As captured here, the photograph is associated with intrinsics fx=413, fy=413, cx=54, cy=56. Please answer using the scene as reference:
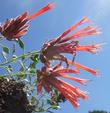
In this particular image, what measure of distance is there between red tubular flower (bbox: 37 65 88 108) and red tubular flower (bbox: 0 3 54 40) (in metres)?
0.31

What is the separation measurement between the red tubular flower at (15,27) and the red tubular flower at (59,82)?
1.01ft

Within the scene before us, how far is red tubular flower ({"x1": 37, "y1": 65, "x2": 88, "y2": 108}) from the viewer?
104 inches

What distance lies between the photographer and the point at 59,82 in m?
2.74

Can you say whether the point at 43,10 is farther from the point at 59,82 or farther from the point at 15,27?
the point at 59,82

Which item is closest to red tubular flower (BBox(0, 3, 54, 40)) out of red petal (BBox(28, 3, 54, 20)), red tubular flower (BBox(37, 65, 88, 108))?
red petal (BBox(28, 3, 54, 20))

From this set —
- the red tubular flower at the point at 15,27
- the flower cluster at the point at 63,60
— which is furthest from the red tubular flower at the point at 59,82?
the red tubular flower at the point at 15,27

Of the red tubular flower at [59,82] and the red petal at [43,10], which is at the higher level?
the red petal at [43,10]

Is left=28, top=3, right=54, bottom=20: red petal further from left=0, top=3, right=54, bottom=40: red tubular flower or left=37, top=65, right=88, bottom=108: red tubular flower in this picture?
left=37, top=65, right=88, bottom=108: red tubular flower

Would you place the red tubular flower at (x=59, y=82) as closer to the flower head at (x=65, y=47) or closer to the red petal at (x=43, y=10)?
the flower head at (x=65, y=47)

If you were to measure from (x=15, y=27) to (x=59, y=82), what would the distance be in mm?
481

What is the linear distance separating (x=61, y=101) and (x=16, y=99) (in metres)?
0.87

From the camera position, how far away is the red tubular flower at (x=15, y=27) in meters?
2.77

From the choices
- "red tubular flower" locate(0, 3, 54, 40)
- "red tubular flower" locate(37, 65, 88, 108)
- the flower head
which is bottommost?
"red tubular flower" locate(37, 65, 88, 108)

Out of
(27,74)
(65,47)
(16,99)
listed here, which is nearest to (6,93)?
(16,99)
